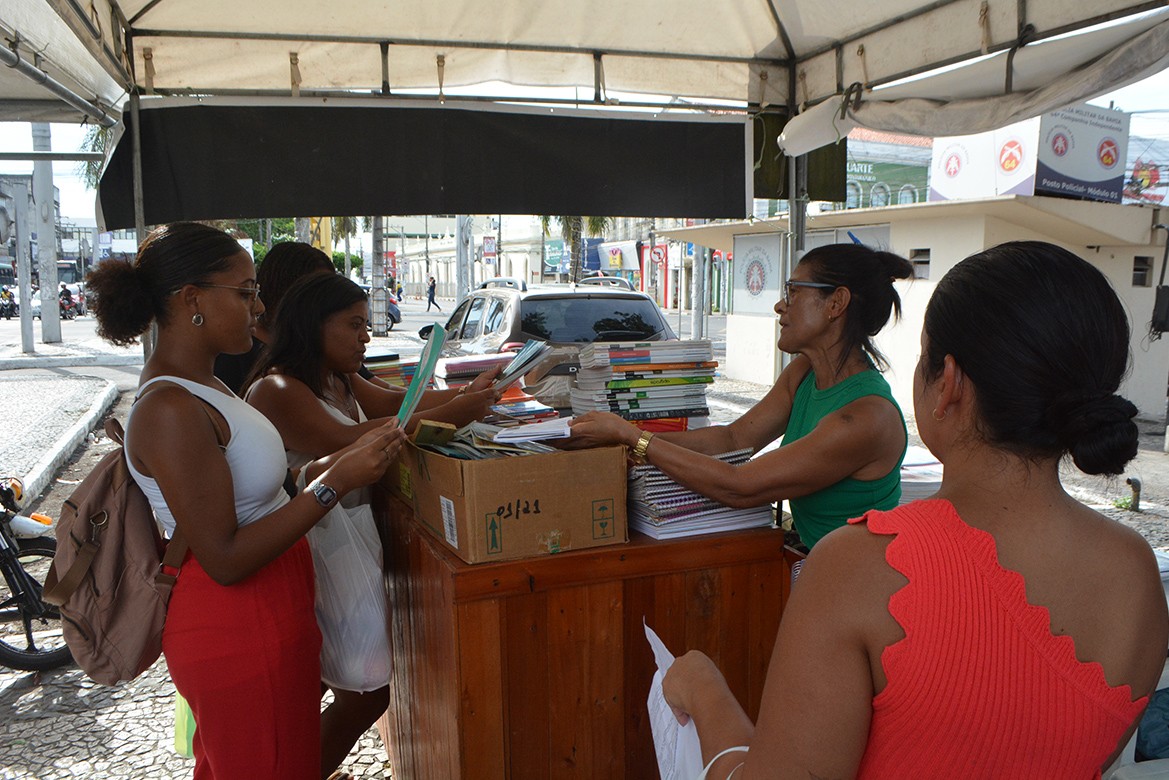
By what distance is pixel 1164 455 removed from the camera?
929 cm

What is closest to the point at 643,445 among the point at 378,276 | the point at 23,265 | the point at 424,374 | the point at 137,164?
the point at 424,374

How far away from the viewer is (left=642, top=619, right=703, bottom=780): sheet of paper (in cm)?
125

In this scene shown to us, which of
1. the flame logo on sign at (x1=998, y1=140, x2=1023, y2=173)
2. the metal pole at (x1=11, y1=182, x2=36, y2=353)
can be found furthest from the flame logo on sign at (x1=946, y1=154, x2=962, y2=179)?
the metal pole at (x1=11, y1=182, x2=36, y2=353)

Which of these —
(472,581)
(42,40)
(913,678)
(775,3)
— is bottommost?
(472,581)

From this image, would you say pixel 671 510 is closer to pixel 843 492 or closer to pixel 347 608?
pixel 843 492

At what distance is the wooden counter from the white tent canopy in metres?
2.21

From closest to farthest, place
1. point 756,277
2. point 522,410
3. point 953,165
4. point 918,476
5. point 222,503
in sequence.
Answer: point 222,503 < point 522,410 < point 918,476 < point 953,165 < point 756,277

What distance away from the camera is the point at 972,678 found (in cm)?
95

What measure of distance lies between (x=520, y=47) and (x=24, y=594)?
3538 mm

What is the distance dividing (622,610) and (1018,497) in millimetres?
1169

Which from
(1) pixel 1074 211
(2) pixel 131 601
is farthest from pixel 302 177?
(1) pixel 1074 211

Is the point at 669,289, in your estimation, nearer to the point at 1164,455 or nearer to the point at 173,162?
the point at 1164,455

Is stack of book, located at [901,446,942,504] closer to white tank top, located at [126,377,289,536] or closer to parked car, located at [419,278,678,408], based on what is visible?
white tank top, located at [126,377,289,536]

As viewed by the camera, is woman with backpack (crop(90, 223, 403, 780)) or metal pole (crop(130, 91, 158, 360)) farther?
metal pole (crop(130, 91, 158, 360))
